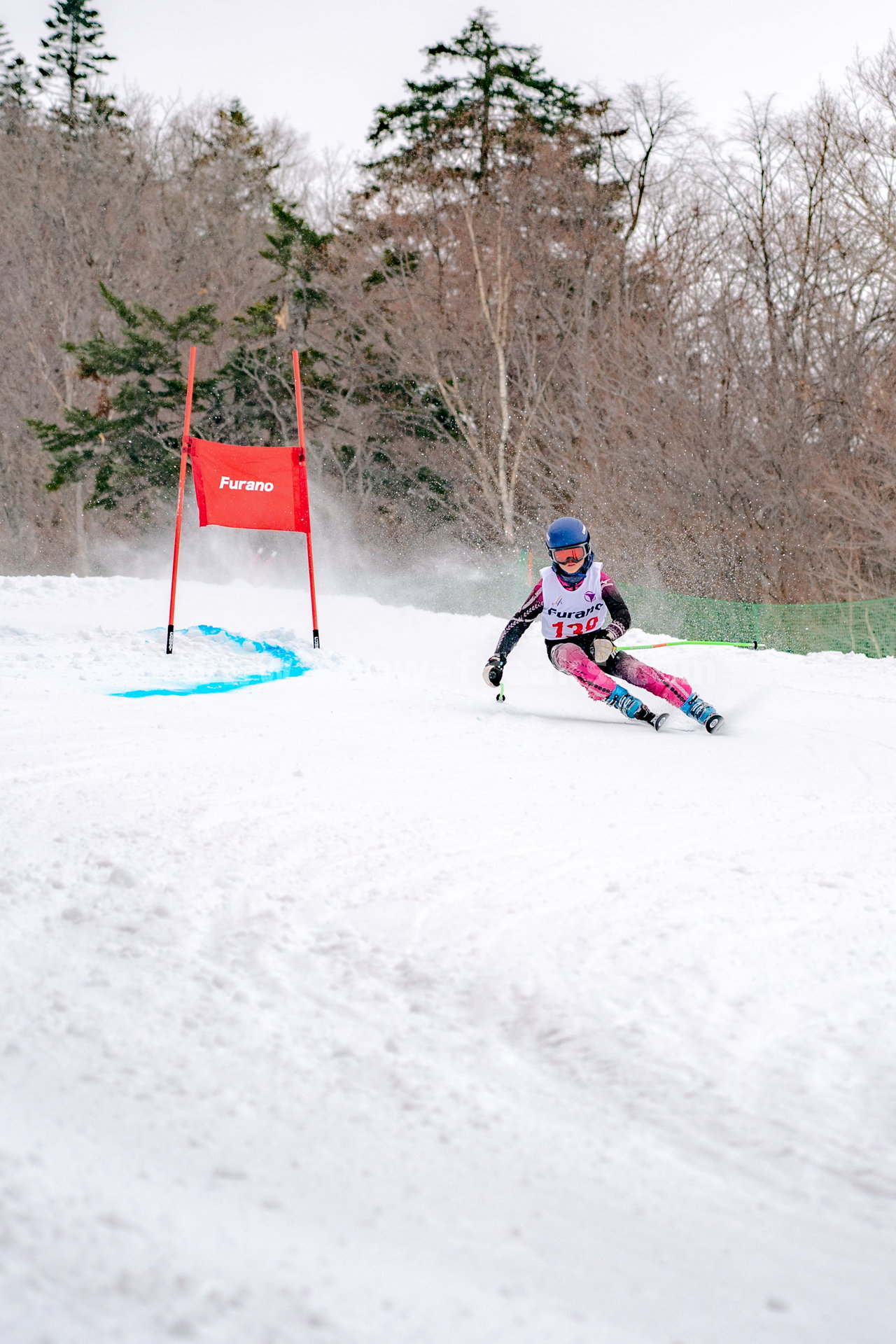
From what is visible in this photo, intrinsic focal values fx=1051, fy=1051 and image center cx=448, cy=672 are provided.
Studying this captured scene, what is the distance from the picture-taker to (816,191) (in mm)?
18375

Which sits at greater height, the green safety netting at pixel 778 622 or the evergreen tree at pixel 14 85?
the evergreen tree at pixel 14 85

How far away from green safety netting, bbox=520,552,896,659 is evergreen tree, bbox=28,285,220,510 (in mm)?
13179

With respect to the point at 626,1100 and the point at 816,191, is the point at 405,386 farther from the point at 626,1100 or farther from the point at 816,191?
the point at 626,1100

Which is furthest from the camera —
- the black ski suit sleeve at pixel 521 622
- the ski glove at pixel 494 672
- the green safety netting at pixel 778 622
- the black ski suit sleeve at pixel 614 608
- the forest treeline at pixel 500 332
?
the forest treeline at pixel 500 332

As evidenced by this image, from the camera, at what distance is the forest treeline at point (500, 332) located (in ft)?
57.6

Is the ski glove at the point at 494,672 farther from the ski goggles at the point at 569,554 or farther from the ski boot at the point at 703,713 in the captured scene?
the ski boot at the point at 703,713

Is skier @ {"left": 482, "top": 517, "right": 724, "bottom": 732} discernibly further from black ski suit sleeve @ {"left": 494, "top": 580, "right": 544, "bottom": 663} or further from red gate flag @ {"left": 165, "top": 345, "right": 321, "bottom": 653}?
red gate flag @ {"left": 165, "top": 345, "right": 321, "bottom": 653}

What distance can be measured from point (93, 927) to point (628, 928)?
58.8 inches

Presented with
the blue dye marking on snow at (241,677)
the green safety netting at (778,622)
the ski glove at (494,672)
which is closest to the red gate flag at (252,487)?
the blue dye marking on snow at (241,677)

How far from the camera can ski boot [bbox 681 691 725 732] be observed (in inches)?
278

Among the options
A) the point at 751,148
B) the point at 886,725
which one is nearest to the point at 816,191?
the point at 751,148

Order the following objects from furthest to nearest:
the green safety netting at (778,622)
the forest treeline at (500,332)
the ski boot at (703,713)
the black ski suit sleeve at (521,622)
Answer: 1. the forest treeline at (500,332)
2. the green safety netting at (778,622)
3. the black ski suit sleeve at (521,622)
4. the ski boot at (703,713)

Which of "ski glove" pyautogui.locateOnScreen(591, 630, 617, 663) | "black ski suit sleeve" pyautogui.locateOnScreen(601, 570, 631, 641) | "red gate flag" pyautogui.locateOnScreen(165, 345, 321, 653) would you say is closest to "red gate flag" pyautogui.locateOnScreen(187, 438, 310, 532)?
"red gate flag" pyautogui.locateOnScreen(165, 345, 321, 653)

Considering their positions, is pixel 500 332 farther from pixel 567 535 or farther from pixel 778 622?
pixel 567 535
